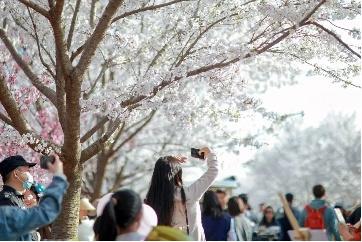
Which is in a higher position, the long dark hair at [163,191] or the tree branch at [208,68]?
the tree branch at [208,68]

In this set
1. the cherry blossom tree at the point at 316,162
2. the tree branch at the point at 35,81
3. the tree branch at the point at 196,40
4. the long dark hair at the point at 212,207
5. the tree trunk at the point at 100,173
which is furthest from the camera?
the cherry blossom tree at the point at 316,162

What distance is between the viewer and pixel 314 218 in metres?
8.62

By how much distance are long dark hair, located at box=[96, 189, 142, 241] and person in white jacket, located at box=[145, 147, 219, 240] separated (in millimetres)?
1273

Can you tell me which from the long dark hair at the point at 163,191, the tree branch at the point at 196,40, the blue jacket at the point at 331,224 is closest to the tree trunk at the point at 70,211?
the tree branch at the point at 196,40

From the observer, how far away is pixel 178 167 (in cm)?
516

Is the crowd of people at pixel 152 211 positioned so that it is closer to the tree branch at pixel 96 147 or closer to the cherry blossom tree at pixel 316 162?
the tree branch at pixel 96 147

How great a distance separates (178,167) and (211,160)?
16.9 inches

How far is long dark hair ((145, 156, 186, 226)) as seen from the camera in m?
5.03

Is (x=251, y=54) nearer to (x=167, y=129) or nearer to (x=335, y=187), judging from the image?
(x=167, y=129)

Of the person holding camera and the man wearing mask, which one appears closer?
the person holding camera

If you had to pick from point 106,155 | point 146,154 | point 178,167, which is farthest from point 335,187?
→ point 178,167

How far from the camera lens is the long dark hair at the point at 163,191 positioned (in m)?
5.03

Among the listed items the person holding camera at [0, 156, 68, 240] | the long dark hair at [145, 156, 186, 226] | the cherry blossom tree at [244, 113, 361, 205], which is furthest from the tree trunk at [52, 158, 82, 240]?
the cherry blossom tree at [244, 113, 361, 205]

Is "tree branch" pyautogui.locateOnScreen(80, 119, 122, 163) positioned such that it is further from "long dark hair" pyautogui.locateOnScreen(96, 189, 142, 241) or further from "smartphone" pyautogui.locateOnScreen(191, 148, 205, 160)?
"long dark hair" pyautogui.locateOnScreen(96, 189, 142, 241)
